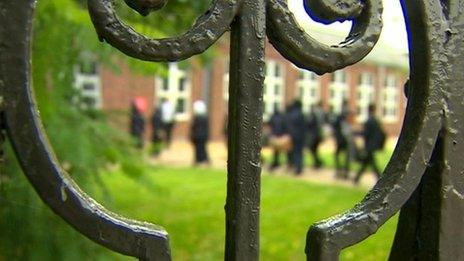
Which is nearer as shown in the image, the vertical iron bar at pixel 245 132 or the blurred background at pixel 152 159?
the vertical iron bar at pixel 245 132

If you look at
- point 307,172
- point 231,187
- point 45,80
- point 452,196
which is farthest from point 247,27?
point 307,172

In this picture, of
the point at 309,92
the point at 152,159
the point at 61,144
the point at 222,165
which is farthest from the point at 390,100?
the point at 61,144

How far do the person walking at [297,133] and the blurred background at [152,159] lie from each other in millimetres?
21

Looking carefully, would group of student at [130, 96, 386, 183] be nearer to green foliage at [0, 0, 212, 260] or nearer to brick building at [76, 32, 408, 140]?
brick building at [76, 32, 408, 140]

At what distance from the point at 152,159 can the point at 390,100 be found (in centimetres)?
2393

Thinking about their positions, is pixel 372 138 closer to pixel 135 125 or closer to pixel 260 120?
pixel 135 125

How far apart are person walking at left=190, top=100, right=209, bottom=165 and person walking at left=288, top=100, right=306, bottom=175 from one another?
1901 millimetres

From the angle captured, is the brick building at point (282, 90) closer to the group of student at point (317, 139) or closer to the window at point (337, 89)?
the window at point (337, 89)

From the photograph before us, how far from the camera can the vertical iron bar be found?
0.68 m

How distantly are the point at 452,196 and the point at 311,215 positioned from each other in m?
6.47

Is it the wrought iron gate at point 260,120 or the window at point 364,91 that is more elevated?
the window at point 364,91

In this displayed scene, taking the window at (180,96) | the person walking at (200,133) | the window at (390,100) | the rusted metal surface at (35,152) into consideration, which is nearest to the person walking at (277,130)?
the person walking at (200,133)

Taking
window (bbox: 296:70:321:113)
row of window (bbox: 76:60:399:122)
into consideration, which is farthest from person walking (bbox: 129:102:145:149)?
window (bbox: 296:70:321:113)

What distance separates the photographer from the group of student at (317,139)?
10205 millimetres
